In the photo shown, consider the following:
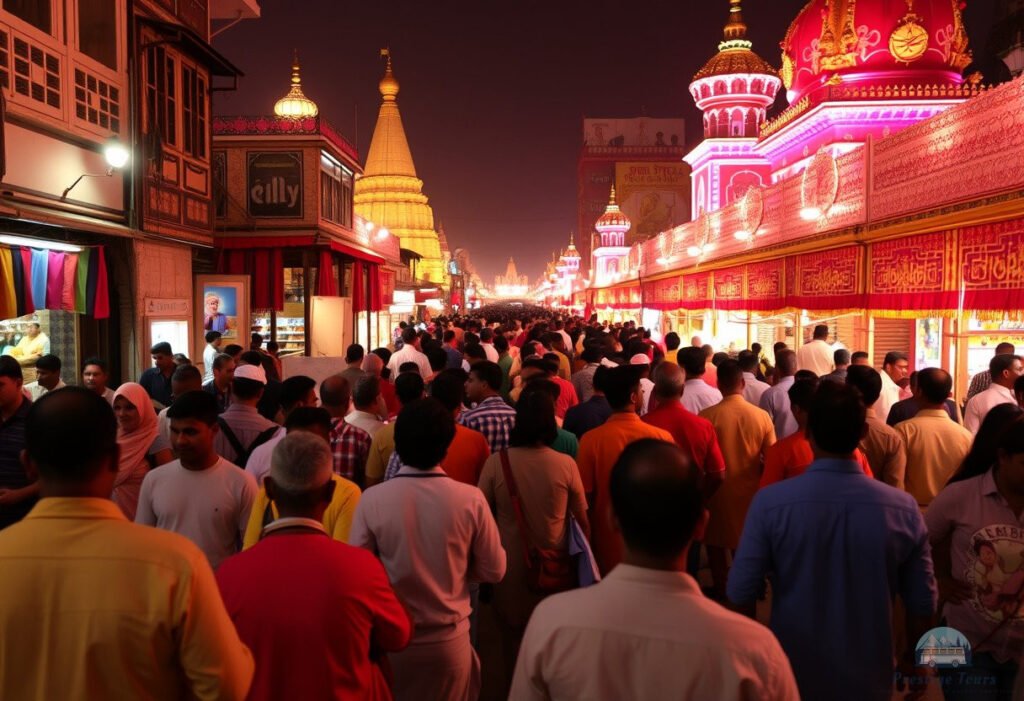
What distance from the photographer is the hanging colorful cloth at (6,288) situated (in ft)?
28.6

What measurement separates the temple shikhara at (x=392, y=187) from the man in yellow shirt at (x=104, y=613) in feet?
150

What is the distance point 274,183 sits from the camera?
717 inches

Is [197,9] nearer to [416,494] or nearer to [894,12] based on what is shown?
[416,494]

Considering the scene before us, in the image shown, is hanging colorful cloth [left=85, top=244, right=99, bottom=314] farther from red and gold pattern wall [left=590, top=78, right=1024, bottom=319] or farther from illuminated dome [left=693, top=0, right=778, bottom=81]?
illuminated dome [left=693, top=0, right=778, bottom=81]

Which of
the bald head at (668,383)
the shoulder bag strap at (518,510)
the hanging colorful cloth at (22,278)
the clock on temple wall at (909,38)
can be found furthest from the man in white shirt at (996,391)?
the clock on temple wall at (909,38)

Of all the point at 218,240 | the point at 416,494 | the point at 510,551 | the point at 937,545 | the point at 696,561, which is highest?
the point at 218,240

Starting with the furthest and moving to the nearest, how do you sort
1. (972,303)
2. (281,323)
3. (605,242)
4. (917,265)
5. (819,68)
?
(605,242), (819,68), (281,323), (917,265), (972,303)

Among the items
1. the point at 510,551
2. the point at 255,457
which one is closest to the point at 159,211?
the point at 255,457

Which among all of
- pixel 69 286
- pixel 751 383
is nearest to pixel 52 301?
pixel 69 286

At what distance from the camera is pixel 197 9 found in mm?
14664

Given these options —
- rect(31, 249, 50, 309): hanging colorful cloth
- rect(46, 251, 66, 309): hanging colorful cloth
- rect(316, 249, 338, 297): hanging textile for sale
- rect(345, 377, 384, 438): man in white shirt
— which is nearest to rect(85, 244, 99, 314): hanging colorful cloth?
rect(46, 251, 66, 309): hanging colorful cloth

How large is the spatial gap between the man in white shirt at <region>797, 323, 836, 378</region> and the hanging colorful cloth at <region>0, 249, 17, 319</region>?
9523 mm

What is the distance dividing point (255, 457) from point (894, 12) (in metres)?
22.5

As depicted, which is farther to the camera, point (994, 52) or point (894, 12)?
point (994, 52)
